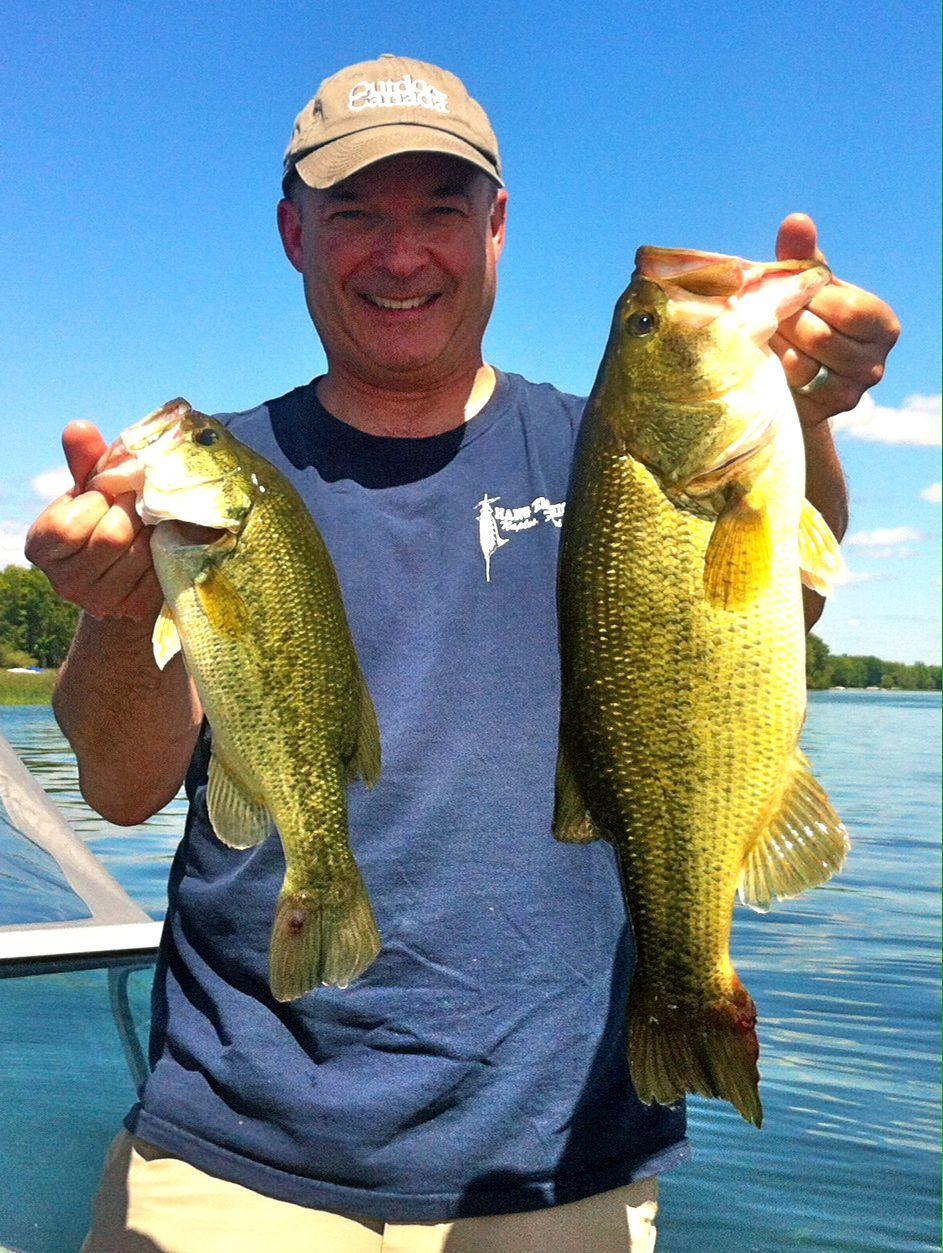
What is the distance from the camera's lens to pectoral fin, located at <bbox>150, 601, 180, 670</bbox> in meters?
2.56

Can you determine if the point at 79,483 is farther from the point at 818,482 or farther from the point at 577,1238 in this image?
the point at 577,1238

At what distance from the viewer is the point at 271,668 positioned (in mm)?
2527

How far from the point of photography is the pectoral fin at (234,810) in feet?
8.39

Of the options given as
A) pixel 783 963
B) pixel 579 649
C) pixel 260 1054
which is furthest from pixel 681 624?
pixel 783 963

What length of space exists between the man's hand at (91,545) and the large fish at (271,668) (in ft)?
0.14

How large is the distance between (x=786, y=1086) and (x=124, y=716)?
6659 millimetres

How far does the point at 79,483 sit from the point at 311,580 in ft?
1.71

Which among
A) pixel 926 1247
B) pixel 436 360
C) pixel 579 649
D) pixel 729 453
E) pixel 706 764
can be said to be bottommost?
pixel 926 1247

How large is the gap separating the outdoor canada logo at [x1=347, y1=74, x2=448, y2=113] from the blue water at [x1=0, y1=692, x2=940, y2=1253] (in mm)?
3282

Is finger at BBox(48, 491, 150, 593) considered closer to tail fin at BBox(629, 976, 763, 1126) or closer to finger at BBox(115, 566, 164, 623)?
finger at BBox(115, 566, 164, 623)

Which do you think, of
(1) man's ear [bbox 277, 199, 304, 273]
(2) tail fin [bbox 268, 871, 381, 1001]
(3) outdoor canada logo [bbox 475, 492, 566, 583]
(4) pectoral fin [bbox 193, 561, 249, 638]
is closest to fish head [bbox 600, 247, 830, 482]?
(3) outdoor canada logo [bbox 475, 492, 566, 583]

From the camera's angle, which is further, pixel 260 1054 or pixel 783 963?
pixel 783 963

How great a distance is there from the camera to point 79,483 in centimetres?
260

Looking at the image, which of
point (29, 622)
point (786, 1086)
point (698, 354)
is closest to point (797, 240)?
point (698, 354)
